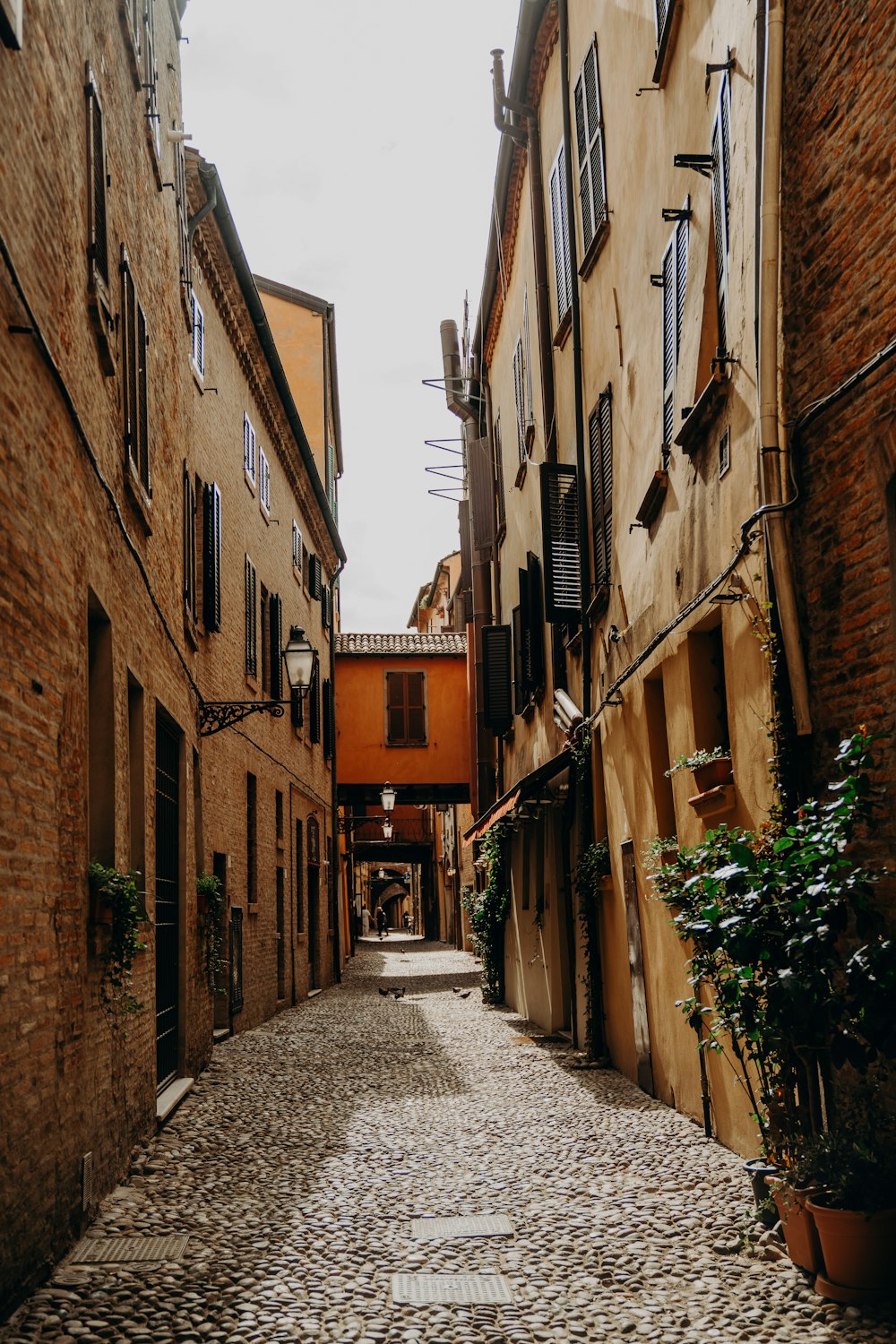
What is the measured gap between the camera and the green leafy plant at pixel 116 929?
653cm

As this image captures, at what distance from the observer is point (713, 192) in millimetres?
7203

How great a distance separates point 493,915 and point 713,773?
11.0 metres

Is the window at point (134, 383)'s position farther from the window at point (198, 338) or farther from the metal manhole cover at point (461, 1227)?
the metal manhole cover at point (461, 1227)

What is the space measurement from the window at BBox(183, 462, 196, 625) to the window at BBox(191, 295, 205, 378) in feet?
5.36

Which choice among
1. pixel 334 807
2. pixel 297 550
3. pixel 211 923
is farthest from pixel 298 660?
pixel 334 807

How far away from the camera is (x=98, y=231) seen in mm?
7215

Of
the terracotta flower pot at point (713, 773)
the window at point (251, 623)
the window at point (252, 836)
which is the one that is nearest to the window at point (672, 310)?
the terracotta flower pot at point (713, 773)

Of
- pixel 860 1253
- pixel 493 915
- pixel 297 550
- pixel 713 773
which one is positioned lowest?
pixel 860 1253

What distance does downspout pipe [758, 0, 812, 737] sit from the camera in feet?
18.9

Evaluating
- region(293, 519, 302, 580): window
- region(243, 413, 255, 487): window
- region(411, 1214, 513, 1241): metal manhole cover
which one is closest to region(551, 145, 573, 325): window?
region(243, 413, 255, 487): window

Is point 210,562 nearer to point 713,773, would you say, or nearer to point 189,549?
point 189,549

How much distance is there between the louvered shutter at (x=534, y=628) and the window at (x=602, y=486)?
3.47 m

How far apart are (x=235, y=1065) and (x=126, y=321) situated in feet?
22.9

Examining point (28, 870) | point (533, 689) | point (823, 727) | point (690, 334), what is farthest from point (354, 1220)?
point (533, 689)
